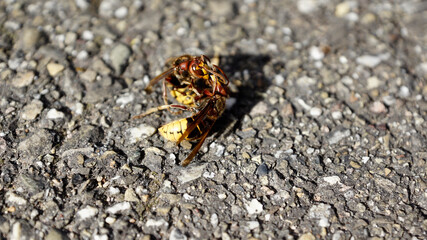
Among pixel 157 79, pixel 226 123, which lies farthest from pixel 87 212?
pixel 226 123

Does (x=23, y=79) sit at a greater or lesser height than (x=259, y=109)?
greater

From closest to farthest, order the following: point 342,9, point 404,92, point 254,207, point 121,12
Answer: point 254,207 < point 404,92 < point 121,12 < point 342,9

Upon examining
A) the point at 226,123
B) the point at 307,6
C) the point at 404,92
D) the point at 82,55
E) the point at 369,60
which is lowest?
the point at 404,92

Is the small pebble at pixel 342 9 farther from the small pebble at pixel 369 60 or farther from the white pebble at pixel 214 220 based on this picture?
the white pebble at pixel 214 220

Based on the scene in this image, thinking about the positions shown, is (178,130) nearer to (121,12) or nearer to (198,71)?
(198,71)

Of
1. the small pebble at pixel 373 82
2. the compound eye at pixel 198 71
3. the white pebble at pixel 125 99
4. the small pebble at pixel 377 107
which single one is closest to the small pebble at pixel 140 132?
the white pebble at pixel 125 99

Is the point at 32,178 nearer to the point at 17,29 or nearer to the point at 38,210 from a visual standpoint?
the point at 38,210

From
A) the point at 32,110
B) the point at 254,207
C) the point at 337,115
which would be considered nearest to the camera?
the point at 254,207
